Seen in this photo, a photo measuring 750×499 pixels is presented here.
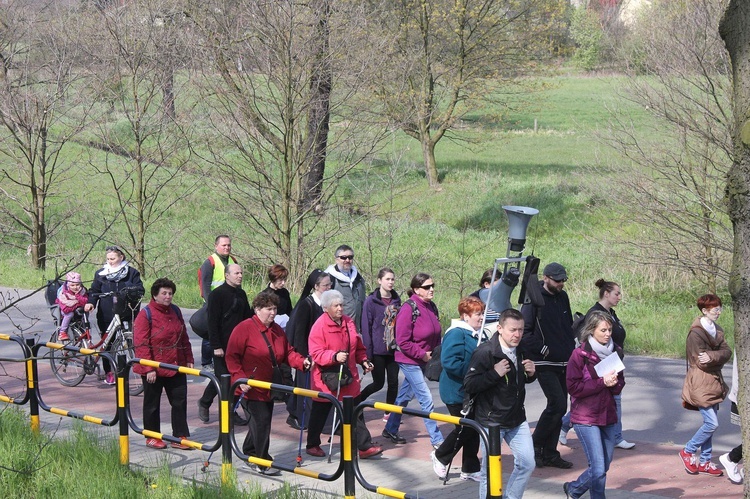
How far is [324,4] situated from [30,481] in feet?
37.4

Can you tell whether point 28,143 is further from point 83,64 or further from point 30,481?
point 30,481

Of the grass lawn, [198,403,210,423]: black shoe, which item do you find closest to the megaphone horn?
the grass lawn

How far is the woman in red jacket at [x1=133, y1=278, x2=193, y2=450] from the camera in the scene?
28.9 feet

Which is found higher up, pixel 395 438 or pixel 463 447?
pixel 463 447

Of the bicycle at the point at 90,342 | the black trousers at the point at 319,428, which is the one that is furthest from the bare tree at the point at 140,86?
the black trousers at the point at 319,428

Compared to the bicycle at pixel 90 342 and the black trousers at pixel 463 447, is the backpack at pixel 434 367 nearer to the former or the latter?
the black trousers at pixel 463 447

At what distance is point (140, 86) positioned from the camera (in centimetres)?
1942

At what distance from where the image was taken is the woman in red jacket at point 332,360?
8445 millimetres

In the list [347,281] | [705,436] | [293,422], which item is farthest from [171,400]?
[705,436]

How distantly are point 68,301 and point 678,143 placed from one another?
1087cm

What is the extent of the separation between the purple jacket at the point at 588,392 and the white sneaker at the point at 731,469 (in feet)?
5.53

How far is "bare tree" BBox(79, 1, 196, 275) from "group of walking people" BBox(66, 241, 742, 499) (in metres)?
10.0

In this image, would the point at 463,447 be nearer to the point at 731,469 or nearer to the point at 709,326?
the point at 731,469

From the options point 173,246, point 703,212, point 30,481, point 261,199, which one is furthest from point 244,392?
point 173,246
